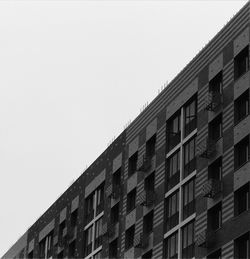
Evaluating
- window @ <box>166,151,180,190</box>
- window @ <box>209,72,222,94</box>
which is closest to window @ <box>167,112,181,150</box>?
window @ <box>166,151,180,190</box>

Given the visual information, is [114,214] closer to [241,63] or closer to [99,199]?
[99,199]

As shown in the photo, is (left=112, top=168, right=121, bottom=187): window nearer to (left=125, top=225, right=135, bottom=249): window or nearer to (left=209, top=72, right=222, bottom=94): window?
(left=125, top=225, right=135, bottom=249): window

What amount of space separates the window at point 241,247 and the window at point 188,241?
6548 millimetres

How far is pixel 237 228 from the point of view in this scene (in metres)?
56.4

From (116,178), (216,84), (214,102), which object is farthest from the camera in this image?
(116,178)

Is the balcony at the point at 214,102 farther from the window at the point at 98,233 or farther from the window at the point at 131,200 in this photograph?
the window at the point at 98,233

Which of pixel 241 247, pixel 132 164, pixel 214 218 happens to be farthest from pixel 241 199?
pixel 132 164

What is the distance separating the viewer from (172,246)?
65.6m

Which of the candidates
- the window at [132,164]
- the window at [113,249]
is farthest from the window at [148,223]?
the window at [113,249]

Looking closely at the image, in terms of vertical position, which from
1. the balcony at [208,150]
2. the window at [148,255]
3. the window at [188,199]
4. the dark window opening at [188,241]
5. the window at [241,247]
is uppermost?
the balcony at [208,150]

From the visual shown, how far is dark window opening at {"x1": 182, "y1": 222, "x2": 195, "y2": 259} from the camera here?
62688 mm

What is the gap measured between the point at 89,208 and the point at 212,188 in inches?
1011

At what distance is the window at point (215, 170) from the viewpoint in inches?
2394

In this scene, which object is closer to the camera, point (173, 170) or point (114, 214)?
point (173, 170)
